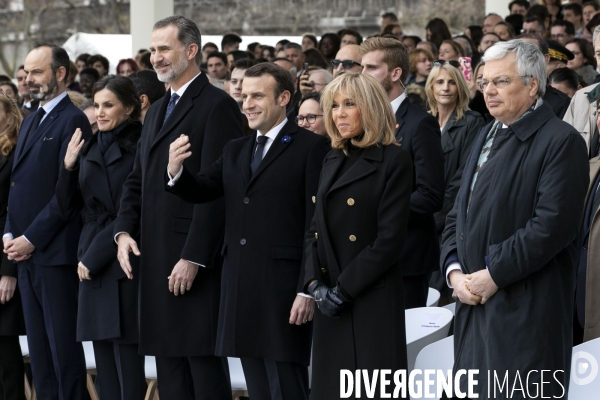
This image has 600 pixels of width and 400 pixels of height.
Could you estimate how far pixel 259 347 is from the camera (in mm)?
4438

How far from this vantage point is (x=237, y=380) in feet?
16.6

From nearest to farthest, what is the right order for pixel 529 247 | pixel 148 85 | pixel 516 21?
1. pixel 529 247
2. pixel 148 85
3. pixel 516 21

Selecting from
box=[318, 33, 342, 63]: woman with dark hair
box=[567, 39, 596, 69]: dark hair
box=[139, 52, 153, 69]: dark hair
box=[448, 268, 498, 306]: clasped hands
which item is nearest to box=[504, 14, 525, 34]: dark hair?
box=[318, 33, 342, 63]: woman with dark hair

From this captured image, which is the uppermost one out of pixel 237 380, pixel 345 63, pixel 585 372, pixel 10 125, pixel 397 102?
pixel 345 63

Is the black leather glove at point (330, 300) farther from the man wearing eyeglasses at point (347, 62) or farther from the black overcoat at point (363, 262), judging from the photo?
the man wearing eyeglasses at point (347, 62)

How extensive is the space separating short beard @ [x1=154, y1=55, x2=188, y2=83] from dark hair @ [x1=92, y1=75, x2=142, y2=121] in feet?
1.79

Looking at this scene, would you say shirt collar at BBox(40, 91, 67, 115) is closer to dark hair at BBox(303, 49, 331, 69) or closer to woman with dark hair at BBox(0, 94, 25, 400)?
woman with dark hair at BBox(0, 94, 25, 400)

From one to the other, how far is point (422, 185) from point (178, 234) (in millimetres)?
1177

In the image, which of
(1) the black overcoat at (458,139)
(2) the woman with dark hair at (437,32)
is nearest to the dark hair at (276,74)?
(1) the black overcoat at (458,139)

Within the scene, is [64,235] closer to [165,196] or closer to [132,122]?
[132,122]

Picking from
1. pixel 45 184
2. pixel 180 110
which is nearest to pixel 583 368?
pixel 180 110

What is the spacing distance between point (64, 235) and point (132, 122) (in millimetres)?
777

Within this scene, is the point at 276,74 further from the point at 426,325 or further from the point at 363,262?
the point at 426,325

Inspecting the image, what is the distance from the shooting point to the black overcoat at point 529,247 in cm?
347
